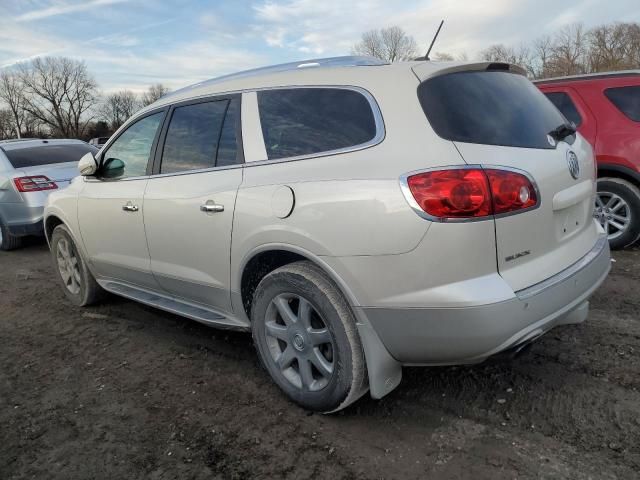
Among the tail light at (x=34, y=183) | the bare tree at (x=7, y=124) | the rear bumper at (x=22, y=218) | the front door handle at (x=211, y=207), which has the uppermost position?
the bare tree at (x=7, y=124)

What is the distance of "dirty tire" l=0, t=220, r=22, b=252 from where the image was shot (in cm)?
758

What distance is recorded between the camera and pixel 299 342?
2.76 meters

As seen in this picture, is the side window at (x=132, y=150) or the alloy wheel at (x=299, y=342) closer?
the alloy wheel at (x=299, y=342)

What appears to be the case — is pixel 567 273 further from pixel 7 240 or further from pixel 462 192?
pixel 7 240

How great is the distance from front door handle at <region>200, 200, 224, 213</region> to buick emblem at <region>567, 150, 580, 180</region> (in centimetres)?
180

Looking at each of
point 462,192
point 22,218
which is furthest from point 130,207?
point 22,218

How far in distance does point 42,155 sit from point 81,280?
4.16 meters

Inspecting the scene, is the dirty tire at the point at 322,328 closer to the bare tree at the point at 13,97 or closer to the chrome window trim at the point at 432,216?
the chrome window trim at the point at 432,216

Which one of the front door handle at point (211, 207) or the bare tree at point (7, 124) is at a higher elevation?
the bare tree at point (7, 124)

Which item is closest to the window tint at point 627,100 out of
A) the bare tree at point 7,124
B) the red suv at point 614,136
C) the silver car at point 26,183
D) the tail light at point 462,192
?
→ the red suv at point 614,136

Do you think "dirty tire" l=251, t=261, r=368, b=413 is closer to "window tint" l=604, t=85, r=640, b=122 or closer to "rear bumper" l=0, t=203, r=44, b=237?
"window tint" l=604, t=85, r=640, b=122

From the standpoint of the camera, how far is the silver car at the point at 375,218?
87.9 inches

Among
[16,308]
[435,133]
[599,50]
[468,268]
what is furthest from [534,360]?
[599,50]

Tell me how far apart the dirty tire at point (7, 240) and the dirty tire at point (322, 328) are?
617cm
